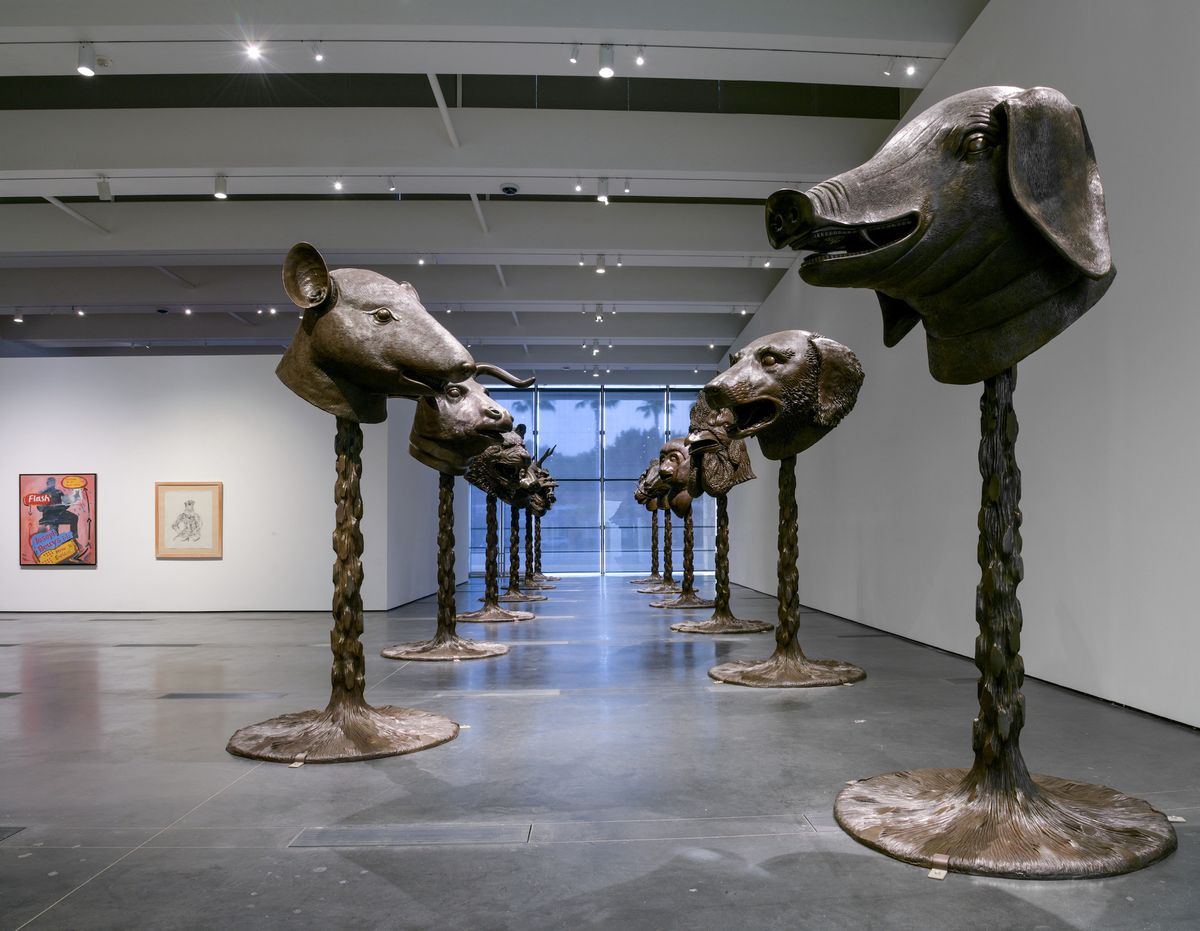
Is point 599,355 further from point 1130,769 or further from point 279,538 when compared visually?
point 1130,769

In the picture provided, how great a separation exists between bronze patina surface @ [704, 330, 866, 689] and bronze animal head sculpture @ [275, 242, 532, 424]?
6.29ft

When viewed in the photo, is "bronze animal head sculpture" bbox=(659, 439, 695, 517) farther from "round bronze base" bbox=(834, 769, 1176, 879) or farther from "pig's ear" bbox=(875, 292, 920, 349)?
"round bronze base" bbox=(834, 769, 1176, 879)

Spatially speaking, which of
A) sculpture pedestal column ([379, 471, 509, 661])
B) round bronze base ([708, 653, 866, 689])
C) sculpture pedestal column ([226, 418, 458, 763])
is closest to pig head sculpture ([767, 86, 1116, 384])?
sculpture pedestal column ([226, 418, 458, 763])

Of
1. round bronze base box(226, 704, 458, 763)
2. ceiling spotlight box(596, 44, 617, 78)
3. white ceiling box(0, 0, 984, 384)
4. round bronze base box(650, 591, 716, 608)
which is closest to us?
round bronze base box(226, 704, 458, 763)

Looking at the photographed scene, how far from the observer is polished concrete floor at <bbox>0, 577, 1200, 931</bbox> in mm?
2217

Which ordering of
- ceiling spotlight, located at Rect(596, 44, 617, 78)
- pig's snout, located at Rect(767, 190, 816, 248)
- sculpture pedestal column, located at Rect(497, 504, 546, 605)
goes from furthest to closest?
sculpture pedestal column, located at Rect(497, 504, 546, 605) < ceiling spotlight, located at Rect(596, 44, 617, 78) < pig's snout, located at Rect(767, 190, 816, 248)

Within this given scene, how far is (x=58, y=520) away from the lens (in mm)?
11375

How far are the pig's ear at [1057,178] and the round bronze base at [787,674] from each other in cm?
348

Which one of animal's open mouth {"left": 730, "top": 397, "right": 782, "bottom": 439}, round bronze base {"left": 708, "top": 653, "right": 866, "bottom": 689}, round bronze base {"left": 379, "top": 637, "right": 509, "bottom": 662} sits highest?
animal's open mouth {"left": 730, "top": 397, "right": 782, "bottom": 439}

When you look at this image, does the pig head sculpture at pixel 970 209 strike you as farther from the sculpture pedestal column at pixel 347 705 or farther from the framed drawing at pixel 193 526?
the framed drawing at pixel 193 526

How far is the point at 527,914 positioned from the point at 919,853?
113 centimetres

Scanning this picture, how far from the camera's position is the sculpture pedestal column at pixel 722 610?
27.1 ft

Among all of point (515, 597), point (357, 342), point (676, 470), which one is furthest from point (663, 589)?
point (357, 342)

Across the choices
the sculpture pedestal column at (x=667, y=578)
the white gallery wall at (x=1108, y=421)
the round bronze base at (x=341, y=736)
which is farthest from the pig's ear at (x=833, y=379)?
the sculpture pedestal column at (x=667, y=578)
